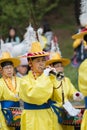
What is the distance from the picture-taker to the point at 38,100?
26.3 ft

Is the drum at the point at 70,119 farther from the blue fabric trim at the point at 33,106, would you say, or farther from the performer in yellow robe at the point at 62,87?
the blue fabric trim at the point at 33,106

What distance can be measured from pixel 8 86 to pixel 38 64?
1.28m

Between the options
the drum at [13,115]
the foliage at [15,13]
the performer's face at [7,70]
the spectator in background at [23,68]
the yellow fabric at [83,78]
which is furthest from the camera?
the foliage at [15,13]

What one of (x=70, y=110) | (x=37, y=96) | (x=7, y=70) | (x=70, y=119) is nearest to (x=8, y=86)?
(x=7, y=70)

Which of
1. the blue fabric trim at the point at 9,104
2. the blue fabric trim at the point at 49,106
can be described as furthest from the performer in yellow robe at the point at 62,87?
the blue fabric trim at the point at 9,104

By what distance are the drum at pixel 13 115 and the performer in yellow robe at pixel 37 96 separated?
1.45ft

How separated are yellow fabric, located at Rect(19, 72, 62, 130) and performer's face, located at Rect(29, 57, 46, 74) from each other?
11 cm

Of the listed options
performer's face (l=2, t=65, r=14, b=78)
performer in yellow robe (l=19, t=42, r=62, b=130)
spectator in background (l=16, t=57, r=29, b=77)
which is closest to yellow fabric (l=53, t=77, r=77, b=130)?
performer in yellow robe (l=19, t=42, r=62, b=130)

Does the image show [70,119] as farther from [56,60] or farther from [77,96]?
[56,60]

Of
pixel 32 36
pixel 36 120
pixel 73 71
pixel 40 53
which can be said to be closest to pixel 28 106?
pixel 36 120

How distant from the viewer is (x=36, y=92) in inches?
313

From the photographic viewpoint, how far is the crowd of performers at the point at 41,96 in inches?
315

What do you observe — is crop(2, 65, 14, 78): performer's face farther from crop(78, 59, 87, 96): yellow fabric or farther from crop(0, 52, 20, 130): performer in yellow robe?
crop(78, 59, 87, 96): yellow fabric

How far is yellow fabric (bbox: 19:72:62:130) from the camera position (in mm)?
7977
